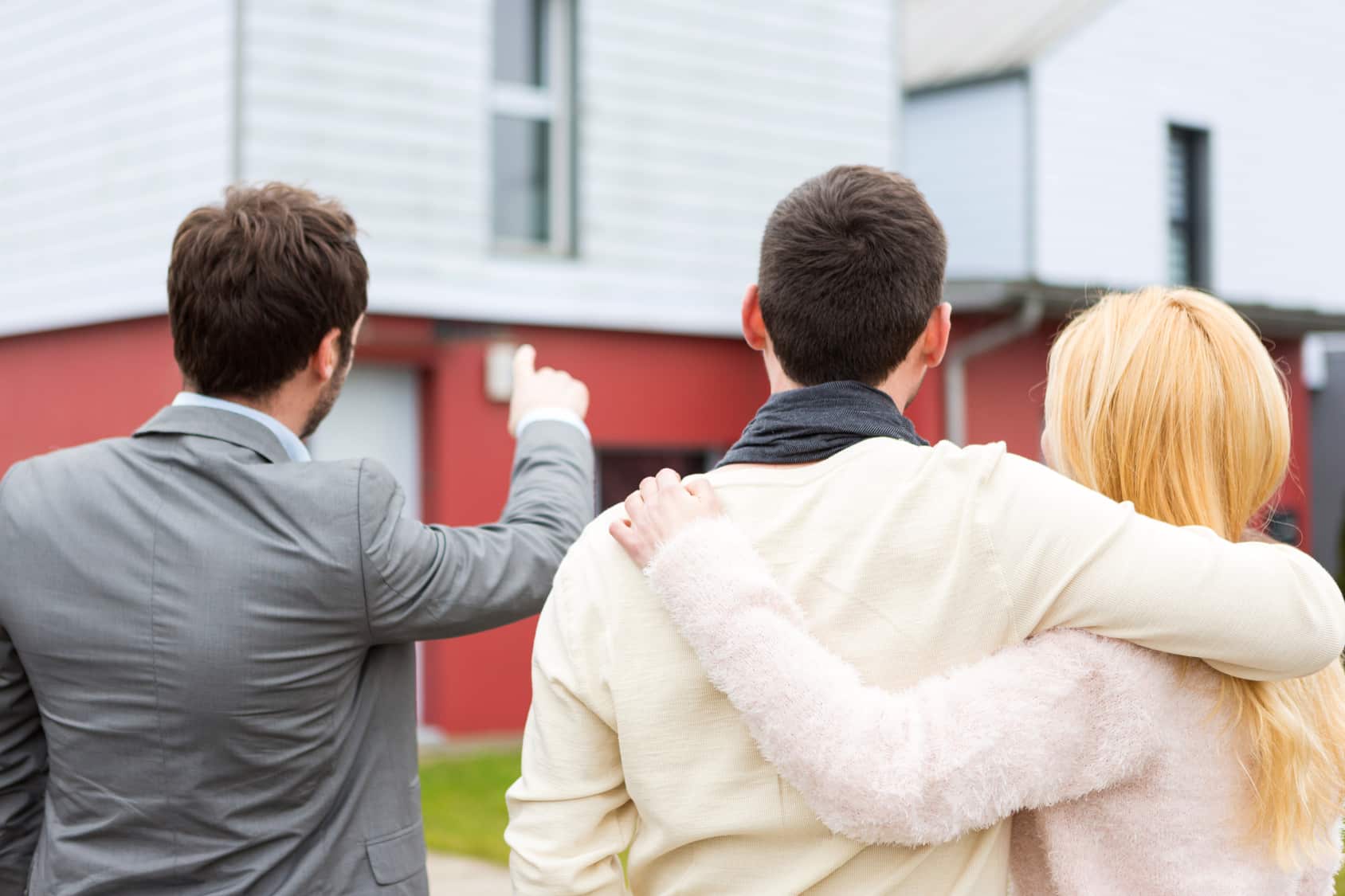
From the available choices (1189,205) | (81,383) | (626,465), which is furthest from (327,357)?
(1189,205)

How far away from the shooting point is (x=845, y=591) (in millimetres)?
1721

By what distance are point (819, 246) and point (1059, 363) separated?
0.44 metres

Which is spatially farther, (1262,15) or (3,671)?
(1262,15)

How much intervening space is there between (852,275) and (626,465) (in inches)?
353

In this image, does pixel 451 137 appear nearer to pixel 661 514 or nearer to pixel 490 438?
pixel 490 438

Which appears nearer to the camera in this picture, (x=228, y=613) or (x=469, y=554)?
(x=228, y=613)

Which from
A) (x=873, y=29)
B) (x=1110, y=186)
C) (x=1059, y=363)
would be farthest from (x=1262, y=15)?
(x=1059, y=363)

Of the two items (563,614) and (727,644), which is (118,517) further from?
(727,644)

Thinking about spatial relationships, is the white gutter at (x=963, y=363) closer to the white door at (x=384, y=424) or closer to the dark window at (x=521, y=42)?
the dark window at (x=521, y=42)

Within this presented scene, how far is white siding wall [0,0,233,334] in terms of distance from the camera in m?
8.88

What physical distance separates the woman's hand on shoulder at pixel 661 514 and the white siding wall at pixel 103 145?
738 centimetres

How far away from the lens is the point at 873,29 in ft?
38.0

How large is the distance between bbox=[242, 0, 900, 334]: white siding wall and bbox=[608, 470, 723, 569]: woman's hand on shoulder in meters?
7.56

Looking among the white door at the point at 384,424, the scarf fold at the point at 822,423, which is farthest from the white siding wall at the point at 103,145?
the scarf fold at the point at 822,423
